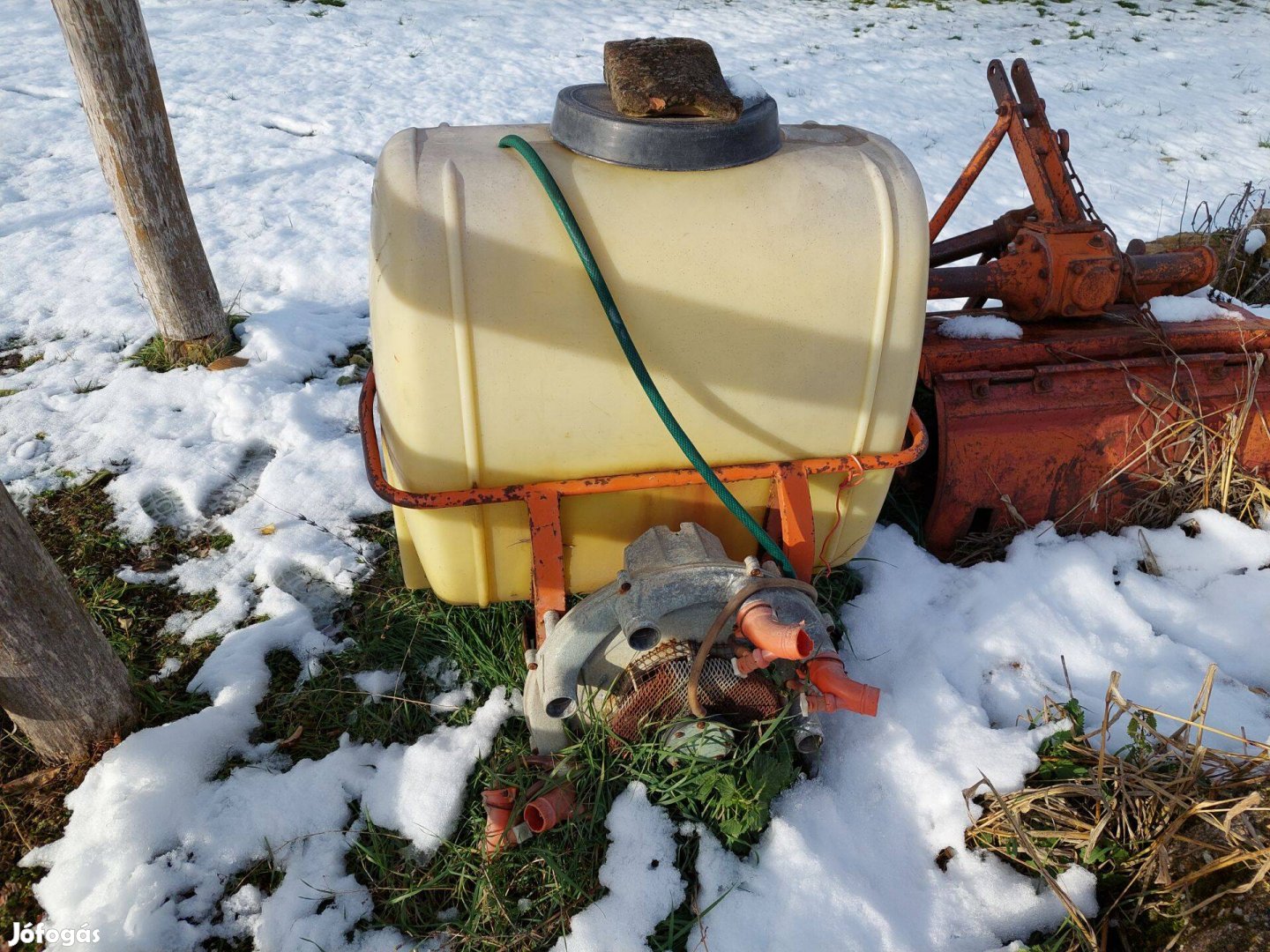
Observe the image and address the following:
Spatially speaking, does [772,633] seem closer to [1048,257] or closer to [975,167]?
[1048,257]

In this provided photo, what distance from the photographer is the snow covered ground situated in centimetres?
182

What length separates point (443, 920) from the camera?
5.99 ft

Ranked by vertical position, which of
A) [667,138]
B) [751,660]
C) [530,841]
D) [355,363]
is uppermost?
[667,138]

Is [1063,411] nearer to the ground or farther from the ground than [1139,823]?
farther from the ground

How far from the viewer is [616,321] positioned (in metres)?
1.69

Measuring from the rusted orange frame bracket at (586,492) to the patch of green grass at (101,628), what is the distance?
0.99 metres

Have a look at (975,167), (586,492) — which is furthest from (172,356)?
(975,167)

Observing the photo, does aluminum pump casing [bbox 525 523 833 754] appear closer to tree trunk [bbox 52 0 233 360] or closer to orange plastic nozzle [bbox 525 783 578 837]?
orange plastic nozzle [bbox 525 783 578 837]

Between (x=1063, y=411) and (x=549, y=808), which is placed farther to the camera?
(x=1063, y=411)

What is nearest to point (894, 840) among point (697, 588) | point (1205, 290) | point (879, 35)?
point (697, 588)

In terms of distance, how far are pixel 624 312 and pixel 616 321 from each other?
74 millimetres

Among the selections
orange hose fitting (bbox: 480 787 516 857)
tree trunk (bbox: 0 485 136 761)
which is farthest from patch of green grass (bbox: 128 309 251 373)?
orange hose fitting (bbox: 480 787 516 857)

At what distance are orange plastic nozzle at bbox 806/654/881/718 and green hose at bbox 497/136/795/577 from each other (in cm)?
34

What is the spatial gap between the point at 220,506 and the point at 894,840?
8.08 feet
